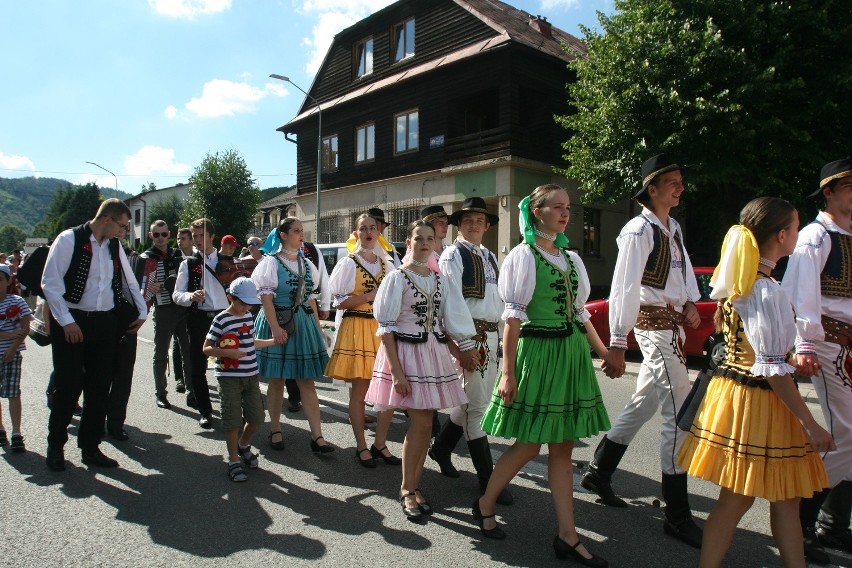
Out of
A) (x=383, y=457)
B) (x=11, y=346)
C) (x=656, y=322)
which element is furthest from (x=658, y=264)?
(x=11, y=346)

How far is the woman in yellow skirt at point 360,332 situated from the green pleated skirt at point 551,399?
6.11 ft

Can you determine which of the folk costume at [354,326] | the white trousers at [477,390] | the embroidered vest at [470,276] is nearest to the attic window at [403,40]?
the folk costume at [354,326]

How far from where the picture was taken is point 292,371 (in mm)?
5449

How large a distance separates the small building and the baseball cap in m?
14.0

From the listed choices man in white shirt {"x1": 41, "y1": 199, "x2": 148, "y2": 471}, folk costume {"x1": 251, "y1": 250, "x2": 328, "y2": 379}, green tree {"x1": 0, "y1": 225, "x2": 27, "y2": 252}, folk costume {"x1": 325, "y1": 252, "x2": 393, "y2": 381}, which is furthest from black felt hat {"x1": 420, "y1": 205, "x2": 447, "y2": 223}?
green tree {"x1": 0, "y1": 225, "x2": 27, "y2": 252}

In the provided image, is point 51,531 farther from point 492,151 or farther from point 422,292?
point 492,151

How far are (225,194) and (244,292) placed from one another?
33.6 meters

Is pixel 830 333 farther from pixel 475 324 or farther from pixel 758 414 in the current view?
pixel 475 324

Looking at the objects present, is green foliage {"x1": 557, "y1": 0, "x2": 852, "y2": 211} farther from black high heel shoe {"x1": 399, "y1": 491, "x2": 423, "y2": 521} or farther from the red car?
black high heel shoe {"x1": 399, "y1": 491, "x2": 423, "y2": 521}

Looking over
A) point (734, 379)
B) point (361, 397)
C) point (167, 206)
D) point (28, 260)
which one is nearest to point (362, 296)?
point (361, 397)

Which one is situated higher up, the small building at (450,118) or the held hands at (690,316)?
the small building at (450,118)

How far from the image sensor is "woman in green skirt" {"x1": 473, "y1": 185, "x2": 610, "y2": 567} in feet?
11.2

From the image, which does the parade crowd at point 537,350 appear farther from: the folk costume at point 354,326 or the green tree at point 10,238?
the green tree at point 10,238

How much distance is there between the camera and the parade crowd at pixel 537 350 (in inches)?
113
